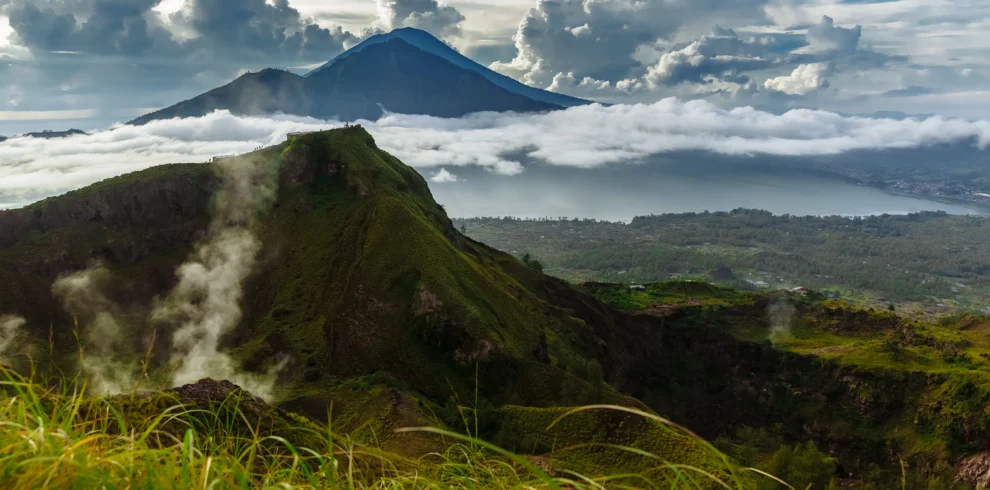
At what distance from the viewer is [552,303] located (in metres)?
77.1

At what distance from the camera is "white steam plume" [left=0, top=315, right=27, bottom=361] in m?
48.7

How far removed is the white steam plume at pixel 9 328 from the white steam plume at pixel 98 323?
388 cm

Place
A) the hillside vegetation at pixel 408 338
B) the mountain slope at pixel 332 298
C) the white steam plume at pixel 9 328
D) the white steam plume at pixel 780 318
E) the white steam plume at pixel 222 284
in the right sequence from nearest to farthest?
1. the hillside vegetation at pixel 408 338
2. the mountain slope at pixel 332 298
3. the white steam plume at pixel 222 284
4. the white steam plume at pixel 9 328
5. the white steam plume at pixel 780 318

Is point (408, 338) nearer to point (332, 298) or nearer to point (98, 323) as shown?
point (332, 298)

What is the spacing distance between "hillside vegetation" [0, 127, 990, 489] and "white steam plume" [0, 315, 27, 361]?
18 centimetres

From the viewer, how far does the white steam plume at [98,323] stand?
4606 centimetres

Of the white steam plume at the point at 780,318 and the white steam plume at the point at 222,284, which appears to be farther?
the white steam plume at the point at 780,318

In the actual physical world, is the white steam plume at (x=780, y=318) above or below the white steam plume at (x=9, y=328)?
below

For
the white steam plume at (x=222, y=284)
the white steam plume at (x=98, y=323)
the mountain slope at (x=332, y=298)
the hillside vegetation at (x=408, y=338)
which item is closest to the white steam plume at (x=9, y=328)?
the hillside vegetation at (x=408, y=338)

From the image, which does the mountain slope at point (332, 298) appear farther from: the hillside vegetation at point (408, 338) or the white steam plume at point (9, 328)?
the white steam plume at point (9, 328)

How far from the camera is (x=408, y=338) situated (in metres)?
49.3

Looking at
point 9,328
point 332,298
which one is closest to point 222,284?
point 332,298

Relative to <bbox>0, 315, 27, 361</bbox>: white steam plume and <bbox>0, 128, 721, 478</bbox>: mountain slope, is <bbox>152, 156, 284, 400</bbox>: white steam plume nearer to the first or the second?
<bbox>0, 128, 721, 478</bbox>: mountain slope

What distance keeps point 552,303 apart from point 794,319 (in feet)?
123
